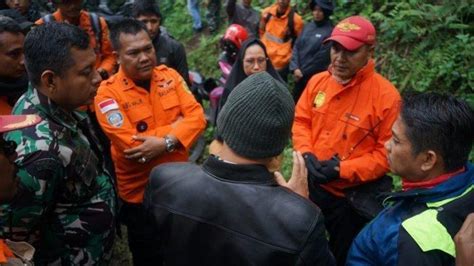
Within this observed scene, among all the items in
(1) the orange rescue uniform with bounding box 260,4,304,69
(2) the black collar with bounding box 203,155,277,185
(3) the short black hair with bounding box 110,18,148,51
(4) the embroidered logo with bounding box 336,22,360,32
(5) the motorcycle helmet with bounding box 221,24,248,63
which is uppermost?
(4) the embroidered logo with bounding box 336,22,360,32

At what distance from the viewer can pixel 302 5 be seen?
9008mm

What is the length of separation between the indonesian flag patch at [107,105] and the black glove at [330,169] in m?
1.59

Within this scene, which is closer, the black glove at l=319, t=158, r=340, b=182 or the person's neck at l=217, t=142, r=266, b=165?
the person's neck at l=217, t=142, r=266, b=165

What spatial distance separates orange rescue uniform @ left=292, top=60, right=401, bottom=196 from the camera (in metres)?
3.09

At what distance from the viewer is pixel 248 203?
170 cm

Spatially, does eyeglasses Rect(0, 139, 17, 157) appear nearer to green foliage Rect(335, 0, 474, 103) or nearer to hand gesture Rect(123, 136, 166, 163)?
hand gesture Rect(123, 136, 166, 163)

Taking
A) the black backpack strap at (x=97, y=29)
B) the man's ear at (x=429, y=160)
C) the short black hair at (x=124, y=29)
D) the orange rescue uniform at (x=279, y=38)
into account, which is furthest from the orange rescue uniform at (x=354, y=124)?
the orange rescue uniform at (x=279, y=38)

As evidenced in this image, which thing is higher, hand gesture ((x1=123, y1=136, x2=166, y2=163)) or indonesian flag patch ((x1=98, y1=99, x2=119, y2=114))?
indonesian flag patch ((x1=98, y1=99, x2=119, y2=114))

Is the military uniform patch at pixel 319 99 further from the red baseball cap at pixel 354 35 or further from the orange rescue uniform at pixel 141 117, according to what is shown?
the orange rescue uniform at pixel 141 117

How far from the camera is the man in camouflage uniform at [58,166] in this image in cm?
212

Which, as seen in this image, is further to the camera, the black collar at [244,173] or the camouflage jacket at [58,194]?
the camouflage jacket at [58,194]

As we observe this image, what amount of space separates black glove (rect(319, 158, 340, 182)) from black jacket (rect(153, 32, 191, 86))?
2374mm

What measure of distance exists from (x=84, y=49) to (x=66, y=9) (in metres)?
2.29

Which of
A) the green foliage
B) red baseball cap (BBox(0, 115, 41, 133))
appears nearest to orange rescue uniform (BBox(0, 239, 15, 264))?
red baseball cap (BBox(0, 115, 41, 133))
